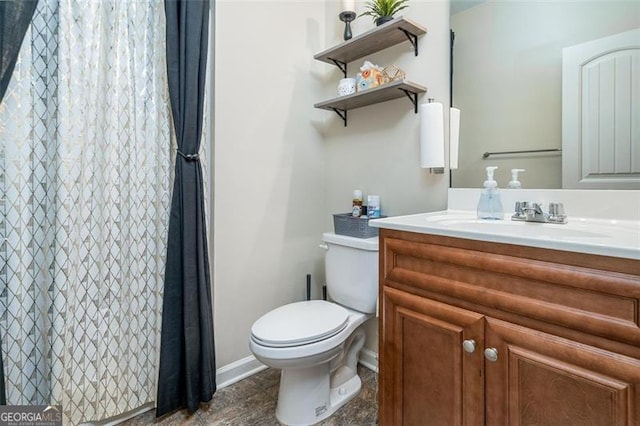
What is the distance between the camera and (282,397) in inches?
56.6

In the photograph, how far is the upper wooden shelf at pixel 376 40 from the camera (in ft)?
4.92

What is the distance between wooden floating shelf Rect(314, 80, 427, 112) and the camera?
1494 millimetres

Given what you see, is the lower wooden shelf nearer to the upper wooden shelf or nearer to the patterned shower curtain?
the upper wooden shelf

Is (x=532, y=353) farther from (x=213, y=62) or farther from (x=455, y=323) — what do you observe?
(x=213, y=62)

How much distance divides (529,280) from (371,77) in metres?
1.21

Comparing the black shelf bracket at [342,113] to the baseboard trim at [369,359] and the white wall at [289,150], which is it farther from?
the baseboard trim at [369,359]

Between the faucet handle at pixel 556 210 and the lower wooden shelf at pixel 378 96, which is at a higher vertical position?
the lower wooden shelf at pixel 378 96

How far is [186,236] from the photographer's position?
1.41 metres

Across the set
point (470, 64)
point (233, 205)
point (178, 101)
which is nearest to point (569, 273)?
point (470, 64)

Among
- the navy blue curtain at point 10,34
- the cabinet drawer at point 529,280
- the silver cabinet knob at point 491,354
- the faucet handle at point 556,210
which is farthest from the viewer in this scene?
the faucet handle at point 556,210

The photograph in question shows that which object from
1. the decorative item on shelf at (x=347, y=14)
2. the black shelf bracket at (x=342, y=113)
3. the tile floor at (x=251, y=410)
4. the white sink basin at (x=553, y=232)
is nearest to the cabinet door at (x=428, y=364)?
the white sink basin at (x=553, y=232)

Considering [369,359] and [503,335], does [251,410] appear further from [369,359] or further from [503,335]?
[503,335]

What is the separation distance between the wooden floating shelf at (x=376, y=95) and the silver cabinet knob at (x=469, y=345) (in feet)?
3.56

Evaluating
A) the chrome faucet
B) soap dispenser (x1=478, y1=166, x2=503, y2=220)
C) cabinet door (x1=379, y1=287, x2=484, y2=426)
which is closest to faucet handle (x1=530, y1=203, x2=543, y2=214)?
the chrome faucet
